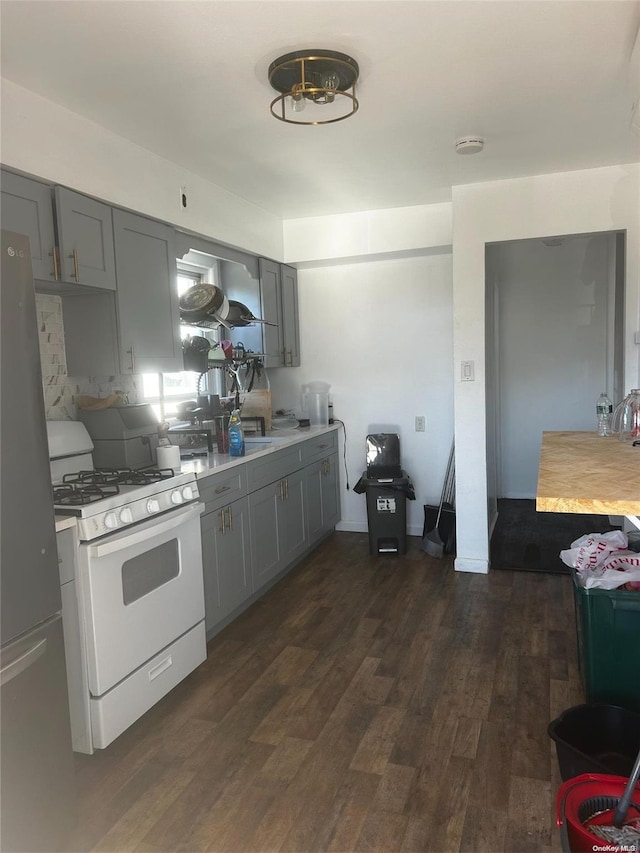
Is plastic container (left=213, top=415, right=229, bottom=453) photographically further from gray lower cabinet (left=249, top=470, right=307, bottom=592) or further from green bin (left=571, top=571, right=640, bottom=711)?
green bin (left=571, top=571, right=640, bottom=711)

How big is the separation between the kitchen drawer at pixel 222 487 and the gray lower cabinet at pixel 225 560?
3 cm

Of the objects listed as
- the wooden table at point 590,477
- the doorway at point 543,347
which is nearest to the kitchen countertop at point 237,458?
the wooden table at point 590,477

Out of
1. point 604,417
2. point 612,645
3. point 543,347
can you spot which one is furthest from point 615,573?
point 543,347

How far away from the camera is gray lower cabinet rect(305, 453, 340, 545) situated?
170 inches

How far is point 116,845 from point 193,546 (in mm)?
1145

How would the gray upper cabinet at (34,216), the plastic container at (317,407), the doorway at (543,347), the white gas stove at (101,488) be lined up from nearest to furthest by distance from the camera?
1. the white gas stove at (101,488)
2. the gray upper cabinet at (34,216)
3. the plastic container at (317,407)
4. the doorway at (543,347)

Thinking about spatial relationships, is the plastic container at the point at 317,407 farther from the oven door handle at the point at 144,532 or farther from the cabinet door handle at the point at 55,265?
the cabinet door handle at the point at 55,265

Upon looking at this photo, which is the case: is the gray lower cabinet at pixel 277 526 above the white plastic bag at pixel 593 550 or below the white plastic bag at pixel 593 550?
below

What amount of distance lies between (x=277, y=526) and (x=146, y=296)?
1.55m

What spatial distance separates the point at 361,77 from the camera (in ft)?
7.73

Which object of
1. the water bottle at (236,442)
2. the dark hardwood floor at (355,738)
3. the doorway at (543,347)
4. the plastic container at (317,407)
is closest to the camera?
the dark hardwood floor at (355,738)

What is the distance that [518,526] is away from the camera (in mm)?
5035

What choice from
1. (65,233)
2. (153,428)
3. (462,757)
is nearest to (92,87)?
(65,233)

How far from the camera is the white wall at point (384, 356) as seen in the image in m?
4.67
